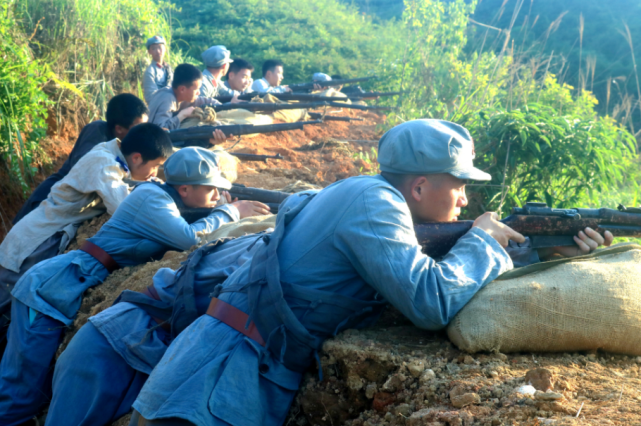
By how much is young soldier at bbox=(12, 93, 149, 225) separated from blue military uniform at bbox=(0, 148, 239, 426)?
134cm

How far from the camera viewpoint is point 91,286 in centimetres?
358

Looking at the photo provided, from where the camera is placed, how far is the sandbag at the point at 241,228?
3500 mm

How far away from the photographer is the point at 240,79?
11.2m

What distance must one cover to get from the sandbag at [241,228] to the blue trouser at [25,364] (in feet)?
3.66

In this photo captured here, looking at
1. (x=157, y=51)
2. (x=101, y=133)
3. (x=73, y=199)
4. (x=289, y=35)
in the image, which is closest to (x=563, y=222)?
(x=73, y=199)

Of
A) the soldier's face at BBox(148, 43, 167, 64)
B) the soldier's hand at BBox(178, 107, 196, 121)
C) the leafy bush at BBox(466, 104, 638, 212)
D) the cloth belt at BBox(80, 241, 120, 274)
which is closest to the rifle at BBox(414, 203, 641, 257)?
the leafy bush at BBox(466, 104, 638, 212)

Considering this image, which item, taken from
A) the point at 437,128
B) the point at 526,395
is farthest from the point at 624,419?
the point at 437,128

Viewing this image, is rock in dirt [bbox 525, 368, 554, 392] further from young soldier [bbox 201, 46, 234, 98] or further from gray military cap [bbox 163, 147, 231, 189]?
young soldier [bbox 201, 46, 234, 98]

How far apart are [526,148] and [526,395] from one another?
3.02m

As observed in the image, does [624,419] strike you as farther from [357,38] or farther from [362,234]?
[357,38]

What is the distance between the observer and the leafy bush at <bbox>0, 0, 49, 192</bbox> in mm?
6035

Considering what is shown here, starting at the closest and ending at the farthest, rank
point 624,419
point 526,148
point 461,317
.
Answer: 1. point 624,419
2. point 461,317
3. point 526,148

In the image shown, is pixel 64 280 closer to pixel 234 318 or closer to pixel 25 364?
pixel 25 364

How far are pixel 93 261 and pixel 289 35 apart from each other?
1810cm
